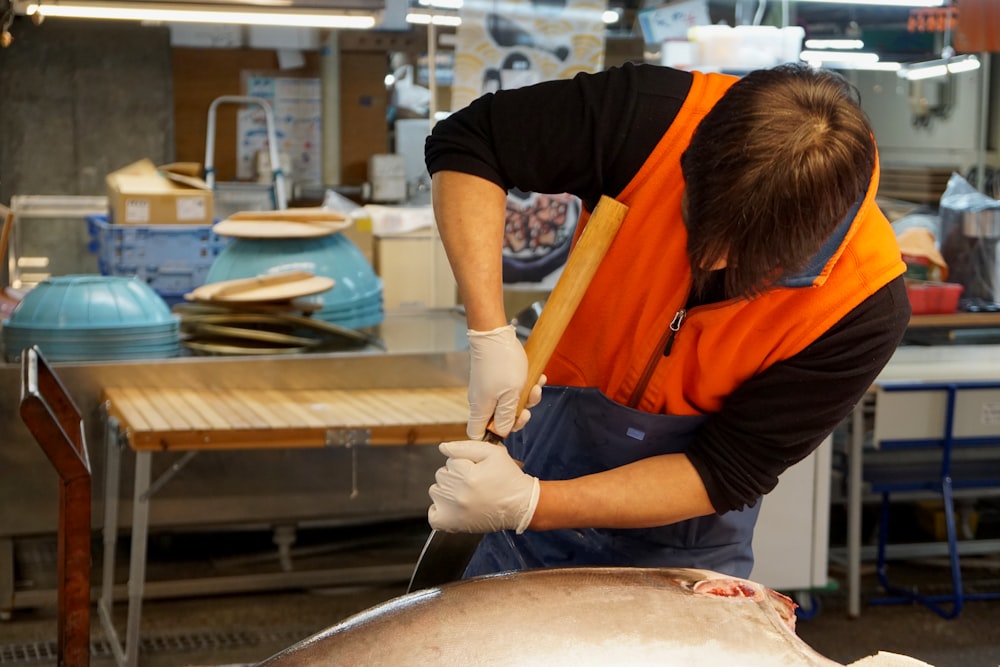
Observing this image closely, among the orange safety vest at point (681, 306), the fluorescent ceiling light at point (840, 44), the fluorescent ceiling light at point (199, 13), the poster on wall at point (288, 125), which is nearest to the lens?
the orange safety vest at point (681, 306)

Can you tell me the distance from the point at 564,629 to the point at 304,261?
2723 mm

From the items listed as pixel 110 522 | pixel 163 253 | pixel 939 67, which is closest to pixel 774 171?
pixel 110 522

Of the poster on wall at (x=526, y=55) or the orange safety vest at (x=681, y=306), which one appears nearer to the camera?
the orange safety vest at (x=681, y=306)

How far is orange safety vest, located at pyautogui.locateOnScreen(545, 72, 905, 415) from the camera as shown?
4.76 feet

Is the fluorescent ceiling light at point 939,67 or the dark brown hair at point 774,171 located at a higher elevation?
the fluorescent ceiling light at point 939,67

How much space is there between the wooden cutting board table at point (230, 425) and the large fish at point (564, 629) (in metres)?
1.76

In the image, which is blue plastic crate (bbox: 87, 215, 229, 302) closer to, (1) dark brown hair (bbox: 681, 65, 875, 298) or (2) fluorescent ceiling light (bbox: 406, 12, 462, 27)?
(2) fluorescent ceiling light (bbox: 406, 12, 462, 27)

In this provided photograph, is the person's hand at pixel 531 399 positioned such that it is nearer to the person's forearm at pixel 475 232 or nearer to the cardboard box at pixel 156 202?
the person's forearm at pixel 475 232

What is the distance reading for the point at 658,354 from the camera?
159 cm

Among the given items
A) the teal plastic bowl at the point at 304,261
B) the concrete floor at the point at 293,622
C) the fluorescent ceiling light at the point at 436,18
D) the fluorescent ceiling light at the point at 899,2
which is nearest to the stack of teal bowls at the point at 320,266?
the teal plastic bowl at the point at 304,261

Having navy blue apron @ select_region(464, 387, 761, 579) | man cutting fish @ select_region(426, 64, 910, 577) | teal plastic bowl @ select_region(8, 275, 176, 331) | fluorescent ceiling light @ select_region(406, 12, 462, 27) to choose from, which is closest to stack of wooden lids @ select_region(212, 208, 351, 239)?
teal plastic bowl @ select_region(8, 275, 176, 331)

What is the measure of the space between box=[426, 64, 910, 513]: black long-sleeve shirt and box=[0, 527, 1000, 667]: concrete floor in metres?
2.22

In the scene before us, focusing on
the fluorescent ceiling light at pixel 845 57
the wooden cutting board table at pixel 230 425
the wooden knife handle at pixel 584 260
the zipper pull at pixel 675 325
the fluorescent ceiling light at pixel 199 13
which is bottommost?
the wooden cutting board table at pixel 230 425

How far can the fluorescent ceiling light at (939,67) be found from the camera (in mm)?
5766
